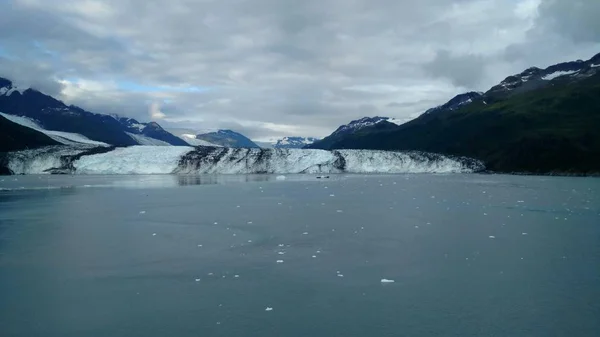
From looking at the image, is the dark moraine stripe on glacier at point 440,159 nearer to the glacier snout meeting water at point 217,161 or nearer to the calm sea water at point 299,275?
the glacier snout meeting water at point 217,161

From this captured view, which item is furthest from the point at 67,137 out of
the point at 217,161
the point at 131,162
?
the point at 217,161

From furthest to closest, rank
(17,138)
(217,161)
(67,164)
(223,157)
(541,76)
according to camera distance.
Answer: (541,76), (17,138), (223,157), (217,161), (67,164)

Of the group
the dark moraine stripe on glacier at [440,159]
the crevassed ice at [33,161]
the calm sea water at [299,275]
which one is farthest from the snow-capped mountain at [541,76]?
the calm sea water at [299,275]

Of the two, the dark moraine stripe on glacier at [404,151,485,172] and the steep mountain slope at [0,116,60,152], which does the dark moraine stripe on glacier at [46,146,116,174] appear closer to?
the steep mountain slope at [0,116,60,152]

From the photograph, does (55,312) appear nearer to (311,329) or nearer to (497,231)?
(311,329)

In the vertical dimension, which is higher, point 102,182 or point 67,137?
point 67,137

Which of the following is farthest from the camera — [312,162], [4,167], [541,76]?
[541,76]

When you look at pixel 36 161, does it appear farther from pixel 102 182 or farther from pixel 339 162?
pixel 339 162

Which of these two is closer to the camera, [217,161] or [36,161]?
[36,161]
